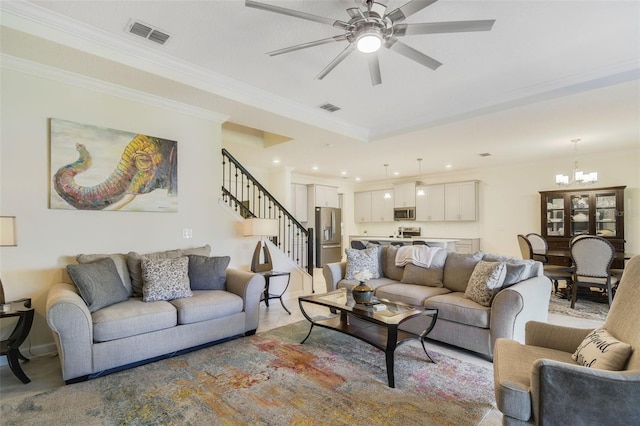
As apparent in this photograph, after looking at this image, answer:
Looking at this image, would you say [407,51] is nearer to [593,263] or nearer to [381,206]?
[593,263]

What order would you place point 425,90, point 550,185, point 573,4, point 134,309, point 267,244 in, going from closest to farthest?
point 573,4, point 134,309, point 425,90, point 267,244, point 550,185

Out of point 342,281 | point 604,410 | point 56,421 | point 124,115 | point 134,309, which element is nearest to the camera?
point 604,410

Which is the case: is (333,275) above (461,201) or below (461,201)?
below

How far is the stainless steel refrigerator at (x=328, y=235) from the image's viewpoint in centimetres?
873

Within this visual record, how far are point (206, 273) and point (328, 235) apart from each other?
5598 millimetres

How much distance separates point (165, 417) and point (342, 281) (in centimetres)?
265

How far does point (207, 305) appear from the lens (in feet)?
10.2

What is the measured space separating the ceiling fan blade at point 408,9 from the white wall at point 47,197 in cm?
297

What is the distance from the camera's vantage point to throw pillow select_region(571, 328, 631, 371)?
4.80ft

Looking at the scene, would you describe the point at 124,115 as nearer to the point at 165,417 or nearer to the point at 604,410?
the point at 165,417

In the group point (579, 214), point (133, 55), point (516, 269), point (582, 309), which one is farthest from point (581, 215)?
point (133, 55)

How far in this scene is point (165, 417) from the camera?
79.4 inches

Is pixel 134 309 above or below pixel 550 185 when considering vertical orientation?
below

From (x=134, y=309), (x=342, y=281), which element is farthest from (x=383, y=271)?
(x=134, y=309)
